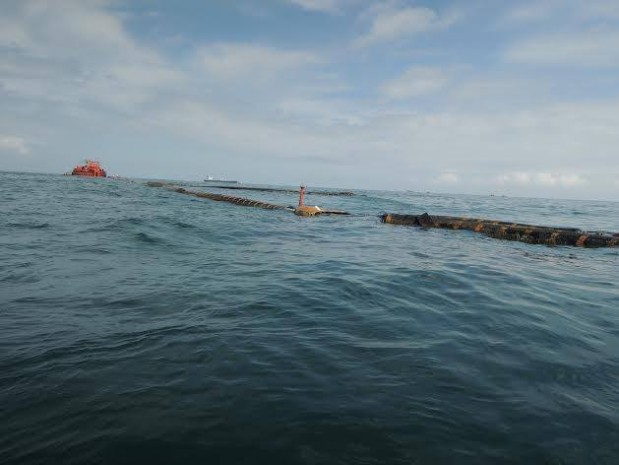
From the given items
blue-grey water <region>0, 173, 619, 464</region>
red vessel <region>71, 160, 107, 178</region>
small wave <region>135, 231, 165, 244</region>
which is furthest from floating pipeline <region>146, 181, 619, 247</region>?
red vessel <region>71, 160, 107, 178</region>

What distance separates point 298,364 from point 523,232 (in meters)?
18.3

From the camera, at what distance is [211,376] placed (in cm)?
441

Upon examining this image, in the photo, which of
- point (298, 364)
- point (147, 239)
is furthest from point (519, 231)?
point (298, 364)

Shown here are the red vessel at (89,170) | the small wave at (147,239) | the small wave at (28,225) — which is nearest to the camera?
the small wave at (147,239)

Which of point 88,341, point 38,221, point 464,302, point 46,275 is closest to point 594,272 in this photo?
point 464,302

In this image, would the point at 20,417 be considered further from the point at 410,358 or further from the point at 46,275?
the point at 46,275

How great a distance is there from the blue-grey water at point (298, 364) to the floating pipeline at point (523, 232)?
8363 millimetres

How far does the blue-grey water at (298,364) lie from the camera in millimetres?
3377

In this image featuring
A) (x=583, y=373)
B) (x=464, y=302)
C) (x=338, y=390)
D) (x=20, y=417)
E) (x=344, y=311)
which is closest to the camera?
(x=20, y=417)

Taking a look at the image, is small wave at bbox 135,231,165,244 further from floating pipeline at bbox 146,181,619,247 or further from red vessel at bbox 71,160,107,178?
red vessel at bbox 71,160,107,178

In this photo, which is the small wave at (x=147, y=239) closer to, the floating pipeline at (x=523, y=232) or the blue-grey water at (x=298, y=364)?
the blue-grey water at (x=298, y=364)

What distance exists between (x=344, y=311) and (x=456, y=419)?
341 centimetres

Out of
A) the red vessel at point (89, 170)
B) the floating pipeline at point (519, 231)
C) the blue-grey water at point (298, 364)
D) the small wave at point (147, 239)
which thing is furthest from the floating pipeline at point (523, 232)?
the red vessel at point (89, 170)

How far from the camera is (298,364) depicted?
4.80m
